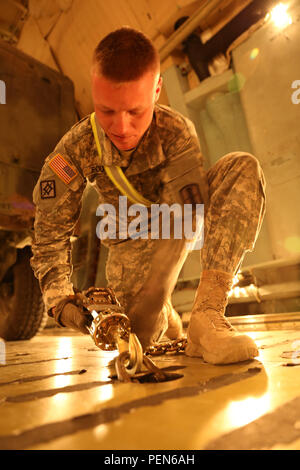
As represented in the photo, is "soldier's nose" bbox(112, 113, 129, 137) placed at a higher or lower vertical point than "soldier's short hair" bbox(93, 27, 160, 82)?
lower

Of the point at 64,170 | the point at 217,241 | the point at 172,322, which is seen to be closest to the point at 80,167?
the point at 64,170

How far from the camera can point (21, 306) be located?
8.70 ft

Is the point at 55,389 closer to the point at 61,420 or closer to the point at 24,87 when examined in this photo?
the point at 61,420

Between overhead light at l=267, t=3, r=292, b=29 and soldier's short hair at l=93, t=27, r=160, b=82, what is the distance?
236cm

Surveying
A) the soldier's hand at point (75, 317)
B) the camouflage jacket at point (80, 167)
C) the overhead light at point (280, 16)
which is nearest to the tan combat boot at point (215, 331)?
the soldier's hand at point (75, 317)

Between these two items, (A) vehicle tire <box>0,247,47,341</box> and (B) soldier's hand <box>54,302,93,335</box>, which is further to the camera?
(A) vehicle tire <box>0,247,47,341</box>

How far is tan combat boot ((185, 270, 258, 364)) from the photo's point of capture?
36.9 inches

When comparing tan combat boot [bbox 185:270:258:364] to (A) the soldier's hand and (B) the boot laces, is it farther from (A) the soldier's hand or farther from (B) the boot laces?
(A) the soldier's hand

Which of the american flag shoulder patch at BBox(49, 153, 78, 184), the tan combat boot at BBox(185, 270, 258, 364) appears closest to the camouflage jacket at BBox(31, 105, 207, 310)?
the american flag shoulder patch at BBox(49, 153, 78, 184)

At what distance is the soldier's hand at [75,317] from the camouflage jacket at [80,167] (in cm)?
25

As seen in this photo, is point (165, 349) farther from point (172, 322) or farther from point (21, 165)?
point (21, 165)

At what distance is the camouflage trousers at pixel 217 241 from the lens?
123 centimetres

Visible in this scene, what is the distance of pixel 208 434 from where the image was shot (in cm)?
44
